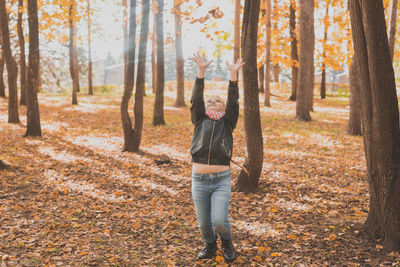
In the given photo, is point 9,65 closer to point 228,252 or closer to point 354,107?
point 228,252

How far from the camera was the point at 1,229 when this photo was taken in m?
5.38

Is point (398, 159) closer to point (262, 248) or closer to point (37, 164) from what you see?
point (262, 248)

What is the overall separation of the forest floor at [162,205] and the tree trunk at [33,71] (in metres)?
0.61

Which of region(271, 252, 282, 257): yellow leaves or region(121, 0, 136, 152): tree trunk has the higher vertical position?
region(121, 0, 136, 152): tree trunk

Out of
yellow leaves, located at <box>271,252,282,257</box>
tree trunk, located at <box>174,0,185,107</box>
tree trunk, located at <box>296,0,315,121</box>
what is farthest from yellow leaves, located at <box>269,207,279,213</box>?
tree trunk, located at <box>174,0,185,107</box>

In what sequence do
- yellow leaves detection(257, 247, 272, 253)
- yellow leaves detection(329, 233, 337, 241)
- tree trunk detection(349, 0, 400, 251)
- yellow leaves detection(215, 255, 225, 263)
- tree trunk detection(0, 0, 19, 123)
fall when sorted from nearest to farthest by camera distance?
tree trunk detection(349, 0, 400, 251), yellow leaves detection(215, 255, 225, 263), yellow leaves detection(257, 247, 272, 253), yellow leaves detection(329, 233, 337, 241), tree trunk detection(0, 0, 19, 123)

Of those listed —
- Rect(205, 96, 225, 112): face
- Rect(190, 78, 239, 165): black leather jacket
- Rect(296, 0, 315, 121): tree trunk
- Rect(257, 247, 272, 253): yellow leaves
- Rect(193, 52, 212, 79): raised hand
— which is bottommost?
Rect(257, 247, 272, 253): yellow leaves

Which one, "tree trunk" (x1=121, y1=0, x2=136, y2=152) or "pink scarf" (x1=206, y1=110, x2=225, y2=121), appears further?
"tree trunk" (x1=121, y1=0, x2=136, y2=152)

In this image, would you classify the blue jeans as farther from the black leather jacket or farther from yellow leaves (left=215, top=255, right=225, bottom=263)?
yellow leaves (left=215, top=255, right=225, bottom=263)

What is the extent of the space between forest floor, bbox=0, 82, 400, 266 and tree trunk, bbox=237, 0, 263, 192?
52cm

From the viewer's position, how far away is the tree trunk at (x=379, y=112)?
4.06 metres

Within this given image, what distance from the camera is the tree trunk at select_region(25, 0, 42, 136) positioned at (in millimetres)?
11627

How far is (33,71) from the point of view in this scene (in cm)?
1212

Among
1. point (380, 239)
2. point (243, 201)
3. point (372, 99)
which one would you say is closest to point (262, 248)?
point (380, 239)
